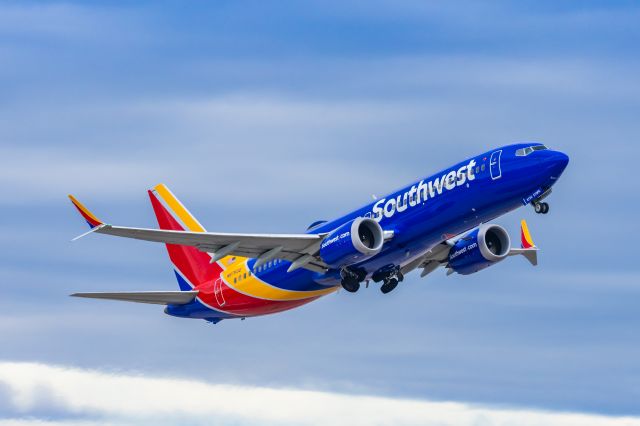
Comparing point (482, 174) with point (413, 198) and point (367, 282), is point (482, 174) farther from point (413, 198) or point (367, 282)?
point (367, 282)

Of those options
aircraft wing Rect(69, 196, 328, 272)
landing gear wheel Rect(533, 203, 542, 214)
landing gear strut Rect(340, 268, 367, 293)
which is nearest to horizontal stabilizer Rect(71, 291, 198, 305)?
aircraft wing Rect(69, 196, 328, 272)

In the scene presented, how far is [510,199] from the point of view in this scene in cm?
5538

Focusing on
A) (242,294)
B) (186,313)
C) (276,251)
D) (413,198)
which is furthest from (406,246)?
(186,313)

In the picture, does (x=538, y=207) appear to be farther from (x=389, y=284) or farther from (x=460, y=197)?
(x=389, y=284)

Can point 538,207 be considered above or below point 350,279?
A: above

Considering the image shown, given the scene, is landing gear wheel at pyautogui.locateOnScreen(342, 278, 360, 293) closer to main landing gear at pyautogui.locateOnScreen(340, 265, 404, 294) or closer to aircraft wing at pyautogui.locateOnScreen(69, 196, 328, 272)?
main landing gear at pyautogui.locateOnScreen(340, 265, 404, 294)

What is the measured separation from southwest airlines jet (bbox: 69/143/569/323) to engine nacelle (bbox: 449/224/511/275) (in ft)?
0.16

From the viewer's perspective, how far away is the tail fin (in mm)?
68725

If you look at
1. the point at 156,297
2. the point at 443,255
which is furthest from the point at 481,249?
the point at 156,297

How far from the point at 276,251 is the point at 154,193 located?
16.2m

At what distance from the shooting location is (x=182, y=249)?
2778 inches

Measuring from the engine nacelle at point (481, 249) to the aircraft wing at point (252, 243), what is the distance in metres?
7.38

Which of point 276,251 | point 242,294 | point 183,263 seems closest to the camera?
point 276,251

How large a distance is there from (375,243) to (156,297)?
14.3 meters
